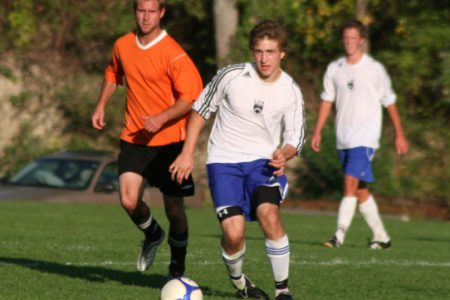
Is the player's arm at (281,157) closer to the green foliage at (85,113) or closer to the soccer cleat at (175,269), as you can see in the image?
the soccer cleat at (175,269)

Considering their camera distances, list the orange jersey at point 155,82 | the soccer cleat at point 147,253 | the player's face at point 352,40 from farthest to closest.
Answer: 1. the player's face at point 352,40
2. the soccer cleat at point 147,253
3. the orange jersey at point 155,82

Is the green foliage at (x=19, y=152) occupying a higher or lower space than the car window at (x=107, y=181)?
lower

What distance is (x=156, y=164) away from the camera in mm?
10234

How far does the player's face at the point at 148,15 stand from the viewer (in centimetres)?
991

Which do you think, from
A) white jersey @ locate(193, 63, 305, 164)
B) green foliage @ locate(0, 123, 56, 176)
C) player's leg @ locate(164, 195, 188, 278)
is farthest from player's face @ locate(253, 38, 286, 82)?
green foliage @ locate(0, 123, 56, 176)

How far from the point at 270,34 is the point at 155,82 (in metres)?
1.54

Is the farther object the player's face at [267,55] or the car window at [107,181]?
the car window at [107,181]

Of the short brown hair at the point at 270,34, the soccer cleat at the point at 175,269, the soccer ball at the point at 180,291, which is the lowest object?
the soccer cleat at the point at 175,269

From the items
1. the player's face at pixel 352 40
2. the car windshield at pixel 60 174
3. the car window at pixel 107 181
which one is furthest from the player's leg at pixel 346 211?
the car windshield at pixel 60 174

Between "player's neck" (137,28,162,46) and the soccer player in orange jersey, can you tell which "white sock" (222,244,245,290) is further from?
"player's neck" (137,28,162,46)

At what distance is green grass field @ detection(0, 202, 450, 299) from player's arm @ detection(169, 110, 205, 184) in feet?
2.97

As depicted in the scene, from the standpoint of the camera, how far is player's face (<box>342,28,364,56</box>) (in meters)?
13.8

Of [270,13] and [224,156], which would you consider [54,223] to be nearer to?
[224,156]

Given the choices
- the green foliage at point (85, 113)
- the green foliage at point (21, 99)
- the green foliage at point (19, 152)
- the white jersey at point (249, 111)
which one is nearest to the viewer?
the white jersey at point (249, 111)
